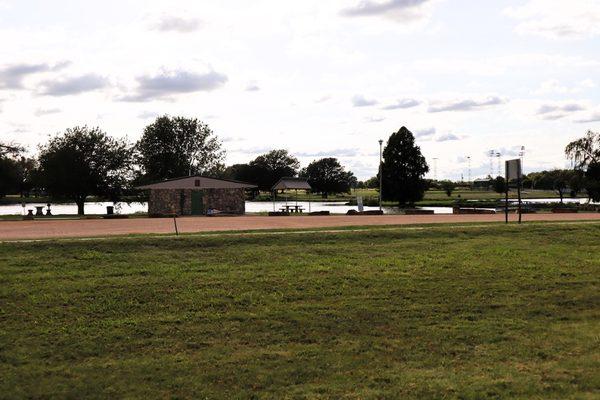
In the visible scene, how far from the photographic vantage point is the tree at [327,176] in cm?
17200

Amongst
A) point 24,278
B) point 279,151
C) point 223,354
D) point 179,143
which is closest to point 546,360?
point 223,354

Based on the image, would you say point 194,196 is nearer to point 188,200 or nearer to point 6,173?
point 188,200

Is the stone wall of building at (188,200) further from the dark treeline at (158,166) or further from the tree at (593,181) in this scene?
the tree at (593,181)

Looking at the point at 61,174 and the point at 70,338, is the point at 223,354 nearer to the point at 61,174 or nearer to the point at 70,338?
the point at 70,338

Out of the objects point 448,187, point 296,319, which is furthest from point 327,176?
point 296,319

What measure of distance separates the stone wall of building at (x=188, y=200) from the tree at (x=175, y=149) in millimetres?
43536

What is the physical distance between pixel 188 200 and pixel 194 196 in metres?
0.52

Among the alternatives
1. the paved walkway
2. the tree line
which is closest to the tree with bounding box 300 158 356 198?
the tree line

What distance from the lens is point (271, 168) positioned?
6329 inches

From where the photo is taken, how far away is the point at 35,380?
10758 millimetres

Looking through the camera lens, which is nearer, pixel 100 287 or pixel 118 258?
pixel 100 287

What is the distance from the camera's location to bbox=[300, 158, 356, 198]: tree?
17200 cm

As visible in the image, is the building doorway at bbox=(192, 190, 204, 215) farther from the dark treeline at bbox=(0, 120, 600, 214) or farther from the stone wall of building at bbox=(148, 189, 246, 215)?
the dark treeline at bbox=(0, 120, 600, 214)

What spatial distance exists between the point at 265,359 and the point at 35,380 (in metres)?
4.00
